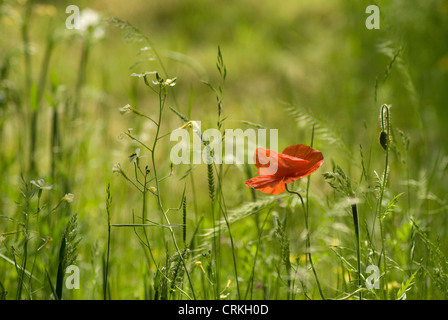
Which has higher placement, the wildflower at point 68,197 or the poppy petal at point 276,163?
the poppy petal at point 276,163

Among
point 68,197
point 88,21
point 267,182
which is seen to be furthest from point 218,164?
point 88,21

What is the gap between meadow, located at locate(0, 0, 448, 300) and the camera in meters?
1.09

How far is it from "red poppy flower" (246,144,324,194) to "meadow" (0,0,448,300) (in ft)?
0.16

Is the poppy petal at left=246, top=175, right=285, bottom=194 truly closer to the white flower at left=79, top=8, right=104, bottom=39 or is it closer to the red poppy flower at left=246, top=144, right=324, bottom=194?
the red poppy flower at left=246, top=144, right=324, bottom=194

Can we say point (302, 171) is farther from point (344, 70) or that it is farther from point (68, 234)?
point (344, 70)

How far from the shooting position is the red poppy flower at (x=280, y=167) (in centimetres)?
99

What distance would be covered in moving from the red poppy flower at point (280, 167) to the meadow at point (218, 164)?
0.05 m

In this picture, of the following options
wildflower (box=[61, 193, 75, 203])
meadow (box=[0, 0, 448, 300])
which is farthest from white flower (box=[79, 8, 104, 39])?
wildflower (box=[61, 193, 75, 203])

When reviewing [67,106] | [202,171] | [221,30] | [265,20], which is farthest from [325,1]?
[67,106]

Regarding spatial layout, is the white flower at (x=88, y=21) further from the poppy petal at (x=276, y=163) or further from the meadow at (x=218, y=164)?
the poppy petal at (x=276, y=163)

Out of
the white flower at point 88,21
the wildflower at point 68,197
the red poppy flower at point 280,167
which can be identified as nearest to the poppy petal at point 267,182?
the red poppy flower at point 280,167

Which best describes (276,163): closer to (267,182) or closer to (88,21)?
(267,182)

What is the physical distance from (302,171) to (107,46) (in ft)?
11.7
